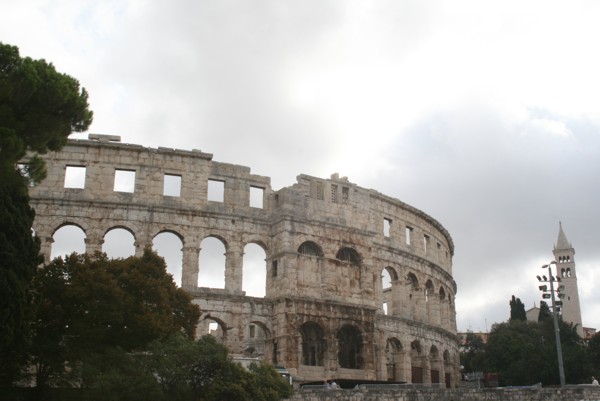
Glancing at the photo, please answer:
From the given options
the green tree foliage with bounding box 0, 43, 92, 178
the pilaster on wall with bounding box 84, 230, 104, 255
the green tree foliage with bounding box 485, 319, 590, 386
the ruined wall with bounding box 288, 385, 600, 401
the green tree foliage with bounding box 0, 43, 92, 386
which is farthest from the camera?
the green tree foliage with bounding box 485, 319, 590, 386

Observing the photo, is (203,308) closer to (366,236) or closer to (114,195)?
(114,195)

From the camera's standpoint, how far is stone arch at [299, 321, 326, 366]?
3694 centimetres

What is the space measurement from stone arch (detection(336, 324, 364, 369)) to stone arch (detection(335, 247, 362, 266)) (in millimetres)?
3390

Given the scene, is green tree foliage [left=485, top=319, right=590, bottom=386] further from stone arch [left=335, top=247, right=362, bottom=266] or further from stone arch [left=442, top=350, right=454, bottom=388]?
stone arch [left=335, top=247, right=362, bottom=266]

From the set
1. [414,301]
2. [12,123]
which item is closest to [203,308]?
[414,301]

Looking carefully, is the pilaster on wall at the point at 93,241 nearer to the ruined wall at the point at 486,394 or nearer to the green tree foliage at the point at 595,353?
the ruined wall at the point at 486,394

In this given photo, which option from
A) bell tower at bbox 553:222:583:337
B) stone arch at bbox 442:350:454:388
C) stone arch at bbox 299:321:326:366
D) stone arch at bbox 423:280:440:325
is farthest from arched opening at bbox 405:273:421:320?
bell tower at bbox 553:222:583:337

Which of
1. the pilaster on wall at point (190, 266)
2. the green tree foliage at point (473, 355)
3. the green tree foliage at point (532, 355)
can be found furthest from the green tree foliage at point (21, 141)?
the green tree foliage at point (473, 355)

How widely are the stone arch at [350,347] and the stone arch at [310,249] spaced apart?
381 cm

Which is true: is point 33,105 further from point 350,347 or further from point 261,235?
point 350,347

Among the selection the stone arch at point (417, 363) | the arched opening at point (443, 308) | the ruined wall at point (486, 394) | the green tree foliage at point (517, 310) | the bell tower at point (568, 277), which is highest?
the bell tower at point (568, 277)

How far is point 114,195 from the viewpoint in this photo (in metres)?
36.0

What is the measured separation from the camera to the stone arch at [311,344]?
3694 centimetres

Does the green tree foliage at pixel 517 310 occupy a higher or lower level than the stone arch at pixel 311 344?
higher
